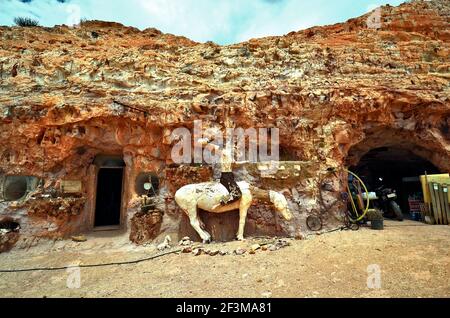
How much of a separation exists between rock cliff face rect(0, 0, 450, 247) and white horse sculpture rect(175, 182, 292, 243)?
1.94ft

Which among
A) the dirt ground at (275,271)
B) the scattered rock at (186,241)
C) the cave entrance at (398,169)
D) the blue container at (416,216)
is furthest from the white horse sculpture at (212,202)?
the cave entrance at (398,169)

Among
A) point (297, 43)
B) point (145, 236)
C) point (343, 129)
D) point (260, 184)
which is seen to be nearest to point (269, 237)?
point (260, 184)

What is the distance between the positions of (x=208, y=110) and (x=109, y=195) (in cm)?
564

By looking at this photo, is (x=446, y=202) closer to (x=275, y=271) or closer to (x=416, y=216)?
(x=416, y=216)

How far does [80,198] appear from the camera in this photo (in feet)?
26.7

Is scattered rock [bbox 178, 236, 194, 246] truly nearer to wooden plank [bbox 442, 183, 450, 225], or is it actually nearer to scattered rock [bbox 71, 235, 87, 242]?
scattered rock [bbox 71, 235, 87, 242]

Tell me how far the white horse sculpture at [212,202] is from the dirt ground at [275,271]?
70cm

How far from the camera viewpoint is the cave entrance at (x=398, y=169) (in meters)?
10.7

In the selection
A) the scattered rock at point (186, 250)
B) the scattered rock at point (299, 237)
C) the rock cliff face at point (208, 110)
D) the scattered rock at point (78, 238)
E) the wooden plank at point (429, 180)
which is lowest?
the scattered rock at point (78, 238)

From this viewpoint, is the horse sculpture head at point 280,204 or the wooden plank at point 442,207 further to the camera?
the wooden plank at point 442,207
